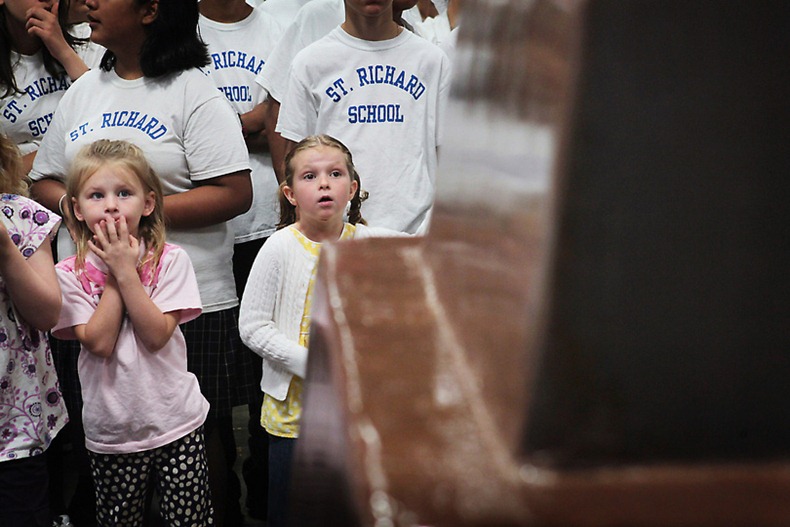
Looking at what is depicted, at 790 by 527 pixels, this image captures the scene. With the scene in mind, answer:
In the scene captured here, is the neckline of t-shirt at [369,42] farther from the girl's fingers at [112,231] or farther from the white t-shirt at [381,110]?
the girl's fingers at [112,231]

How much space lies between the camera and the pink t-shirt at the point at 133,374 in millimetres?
1971

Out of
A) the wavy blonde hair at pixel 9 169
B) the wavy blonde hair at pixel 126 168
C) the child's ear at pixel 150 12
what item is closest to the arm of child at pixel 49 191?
the wavy blonde hair at pixel 126 168

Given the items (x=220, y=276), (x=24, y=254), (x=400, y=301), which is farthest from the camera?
(x=220, y=276)

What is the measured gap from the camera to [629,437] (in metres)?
0.29

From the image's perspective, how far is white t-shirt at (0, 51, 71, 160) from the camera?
2598 mm

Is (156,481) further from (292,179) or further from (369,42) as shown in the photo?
(369,42)

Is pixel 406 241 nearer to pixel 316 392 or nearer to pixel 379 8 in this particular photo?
pixel 316 392

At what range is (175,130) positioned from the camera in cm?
223

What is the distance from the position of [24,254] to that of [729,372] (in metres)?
1.77

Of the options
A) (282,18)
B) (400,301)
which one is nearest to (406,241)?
(400,301)

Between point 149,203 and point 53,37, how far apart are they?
0.76 meters

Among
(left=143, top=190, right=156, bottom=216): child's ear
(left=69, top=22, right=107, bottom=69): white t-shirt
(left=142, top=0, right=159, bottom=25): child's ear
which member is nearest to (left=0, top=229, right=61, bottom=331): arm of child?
(left=143, top=190, right=156, bottom=216): child's ear

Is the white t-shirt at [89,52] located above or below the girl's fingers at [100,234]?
above

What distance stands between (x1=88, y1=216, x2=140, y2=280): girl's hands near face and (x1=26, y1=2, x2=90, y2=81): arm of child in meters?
0.77
